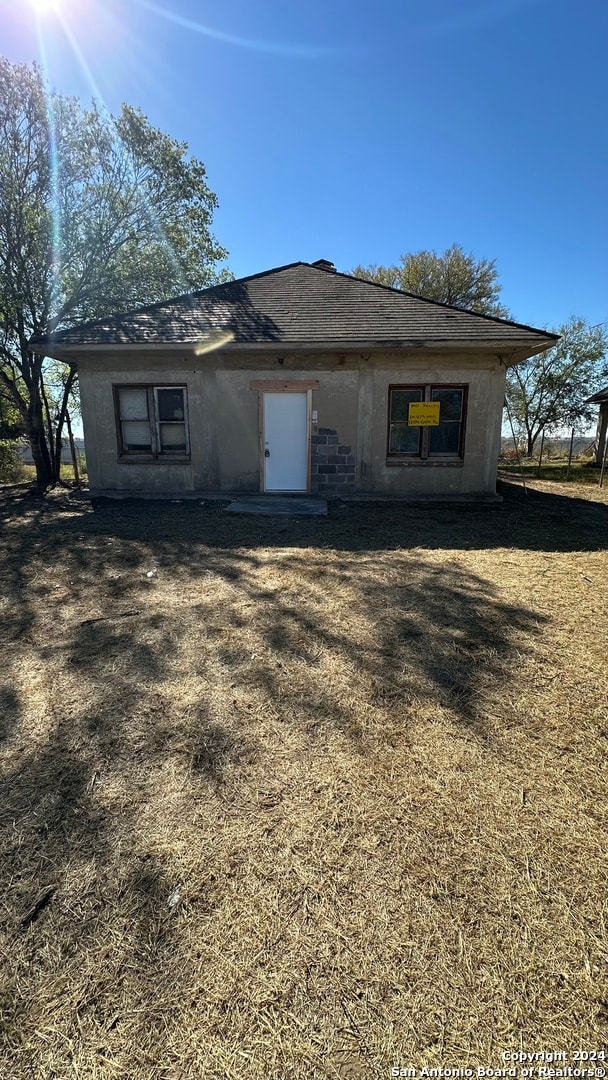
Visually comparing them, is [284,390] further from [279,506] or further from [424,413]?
[424,413]

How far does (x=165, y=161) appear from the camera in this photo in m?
14.7

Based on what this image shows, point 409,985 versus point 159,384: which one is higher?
point 159,384

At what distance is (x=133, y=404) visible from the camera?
10.3 metres

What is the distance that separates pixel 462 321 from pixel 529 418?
57.4 feet

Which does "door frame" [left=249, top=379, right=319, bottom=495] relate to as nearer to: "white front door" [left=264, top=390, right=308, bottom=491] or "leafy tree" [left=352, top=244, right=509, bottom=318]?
"white front door" [left=264, top=390, right=308, bottom=491]

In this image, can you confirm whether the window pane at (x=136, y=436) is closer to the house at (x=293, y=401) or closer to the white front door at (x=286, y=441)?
the house at (x=293, y=401)

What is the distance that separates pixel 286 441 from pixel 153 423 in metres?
2.93

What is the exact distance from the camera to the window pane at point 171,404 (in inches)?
398

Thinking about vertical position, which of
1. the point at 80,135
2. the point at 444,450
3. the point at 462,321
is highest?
the point at 80,135

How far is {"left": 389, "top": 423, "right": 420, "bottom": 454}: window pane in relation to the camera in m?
10.0

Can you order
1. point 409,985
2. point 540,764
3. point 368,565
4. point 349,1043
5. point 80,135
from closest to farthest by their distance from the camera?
1. point 349,1043
2. point 409,985
3. point 540,764
4. point 368,565
5. point 80,135

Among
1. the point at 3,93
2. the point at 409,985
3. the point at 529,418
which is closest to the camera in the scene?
the point at 409,985

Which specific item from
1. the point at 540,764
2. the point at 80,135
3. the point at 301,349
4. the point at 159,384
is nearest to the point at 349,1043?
the point at 540,764

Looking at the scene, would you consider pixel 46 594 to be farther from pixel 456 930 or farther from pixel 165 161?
pixel 165 161
